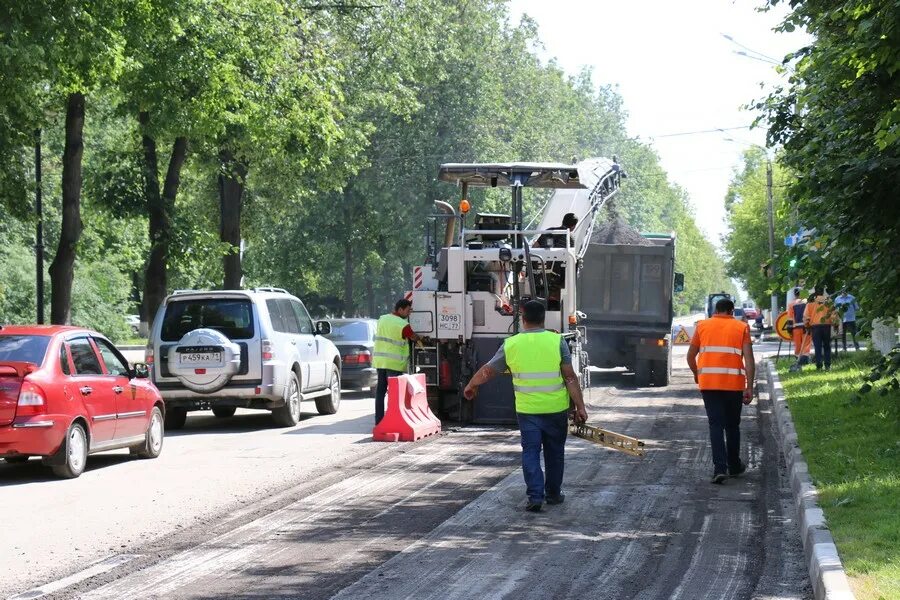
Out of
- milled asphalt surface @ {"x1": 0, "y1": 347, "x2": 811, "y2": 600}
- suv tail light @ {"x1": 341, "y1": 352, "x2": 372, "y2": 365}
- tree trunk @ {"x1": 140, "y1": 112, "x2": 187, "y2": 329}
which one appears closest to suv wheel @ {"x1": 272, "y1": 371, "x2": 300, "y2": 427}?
milled asphalt surface @ {"x1": 0, "y1": 347, "x2": 811, "y2": 600}

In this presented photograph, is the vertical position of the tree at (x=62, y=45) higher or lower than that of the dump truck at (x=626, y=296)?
higher

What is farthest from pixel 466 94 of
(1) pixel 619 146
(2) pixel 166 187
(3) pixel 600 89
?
(3) pixel 600 89

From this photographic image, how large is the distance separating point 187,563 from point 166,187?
71.9 feet

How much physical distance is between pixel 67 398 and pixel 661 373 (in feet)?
53.8

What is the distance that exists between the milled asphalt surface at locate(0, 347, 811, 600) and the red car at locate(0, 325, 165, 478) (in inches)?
53.3

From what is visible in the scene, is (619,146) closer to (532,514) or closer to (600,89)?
(600,89)

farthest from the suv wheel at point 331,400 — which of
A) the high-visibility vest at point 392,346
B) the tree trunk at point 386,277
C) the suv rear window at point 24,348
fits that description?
the tree trunk at point 386,277

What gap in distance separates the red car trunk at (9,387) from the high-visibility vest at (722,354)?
21.5 feet

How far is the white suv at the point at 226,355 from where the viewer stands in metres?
18.1

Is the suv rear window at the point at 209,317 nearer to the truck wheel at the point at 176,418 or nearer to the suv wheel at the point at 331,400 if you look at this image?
the truck wheel at the point at 176,418

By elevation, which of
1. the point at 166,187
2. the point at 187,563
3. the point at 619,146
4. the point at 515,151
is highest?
the point at 619,146

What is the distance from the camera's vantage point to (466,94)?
52.2 m

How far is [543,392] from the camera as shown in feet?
35.5

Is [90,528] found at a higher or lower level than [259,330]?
lower
